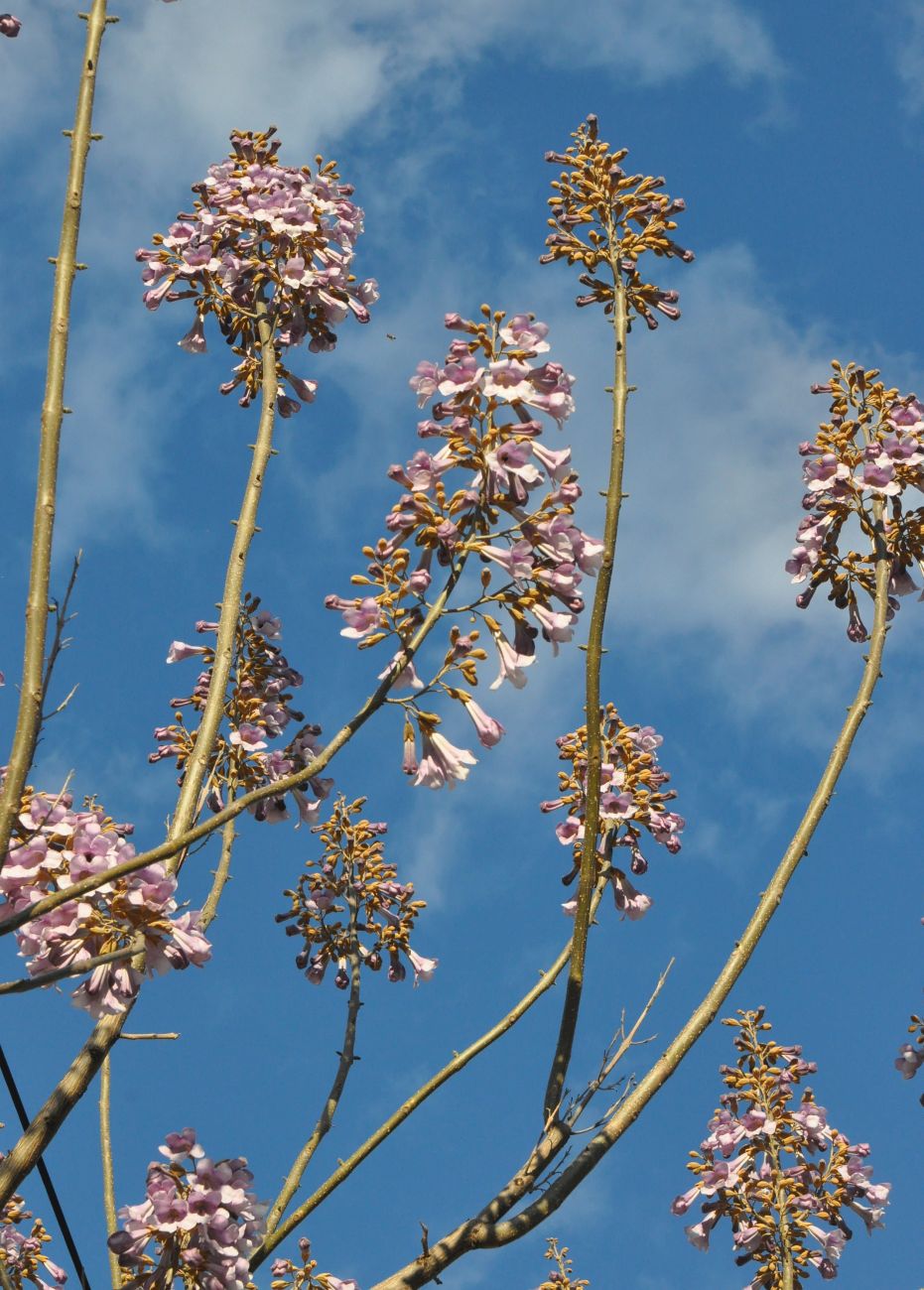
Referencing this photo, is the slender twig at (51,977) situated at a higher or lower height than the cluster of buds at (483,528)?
lower

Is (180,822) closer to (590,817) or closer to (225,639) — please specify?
(225,639)

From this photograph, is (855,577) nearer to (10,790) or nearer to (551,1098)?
(551,1098)

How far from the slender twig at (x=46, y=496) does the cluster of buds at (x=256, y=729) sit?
7.41 ft

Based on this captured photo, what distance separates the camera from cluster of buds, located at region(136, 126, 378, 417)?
7.07 metres

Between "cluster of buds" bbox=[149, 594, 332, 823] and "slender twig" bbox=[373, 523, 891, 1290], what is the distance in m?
2.33

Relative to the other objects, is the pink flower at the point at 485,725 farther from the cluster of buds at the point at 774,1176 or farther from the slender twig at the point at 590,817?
the cluster of buds at the point at 774,1176

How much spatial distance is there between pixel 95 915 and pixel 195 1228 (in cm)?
159

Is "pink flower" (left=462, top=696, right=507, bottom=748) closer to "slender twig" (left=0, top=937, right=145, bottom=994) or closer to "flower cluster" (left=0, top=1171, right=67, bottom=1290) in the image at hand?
"slender twig" (left=0, top=937, right=145, bottom=994)

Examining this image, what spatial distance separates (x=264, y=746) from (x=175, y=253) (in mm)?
2661

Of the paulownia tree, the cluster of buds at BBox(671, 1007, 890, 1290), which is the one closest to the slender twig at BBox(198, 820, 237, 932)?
the paulownia tree

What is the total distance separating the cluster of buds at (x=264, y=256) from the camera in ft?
23.2

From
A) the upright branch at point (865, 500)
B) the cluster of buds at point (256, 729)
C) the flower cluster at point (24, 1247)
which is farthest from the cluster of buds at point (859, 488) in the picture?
the flower cluster at point (24, 1247)

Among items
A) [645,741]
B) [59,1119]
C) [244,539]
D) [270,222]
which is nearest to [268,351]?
[270,222]

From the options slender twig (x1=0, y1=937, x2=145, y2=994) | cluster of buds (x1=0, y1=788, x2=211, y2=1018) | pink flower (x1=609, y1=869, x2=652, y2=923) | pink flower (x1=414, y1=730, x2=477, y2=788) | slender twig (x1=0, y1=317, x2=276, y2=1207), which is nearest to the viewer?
slender twig (x1=0, y1=937, x2=145, y2=994)
